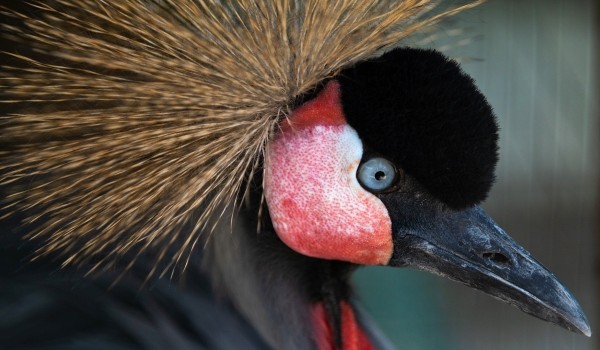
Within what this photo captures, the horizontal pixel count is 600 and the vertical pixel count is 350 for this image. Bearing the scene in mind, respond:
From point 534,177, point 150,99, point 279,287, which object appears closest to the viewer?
point 150,99

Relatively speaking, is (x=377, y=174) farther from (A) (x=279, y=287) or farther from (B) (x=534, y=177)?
(B) (x=534, y=177)

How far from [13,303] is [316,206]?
44 centimetres

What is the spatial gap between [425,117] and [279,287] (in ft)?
1.23

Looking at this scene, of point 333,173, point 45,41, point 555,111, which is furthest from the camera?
point 555,111

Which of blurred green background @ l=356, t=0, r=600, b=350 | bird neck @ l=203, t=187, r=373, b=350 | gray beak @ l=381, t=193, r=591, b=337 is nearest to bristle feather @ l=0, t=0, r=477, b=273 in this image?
bird neck @ l=203, t=187, r=373, b=350

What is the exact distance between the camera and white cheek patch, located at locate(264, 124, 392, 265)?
1116 millimetres

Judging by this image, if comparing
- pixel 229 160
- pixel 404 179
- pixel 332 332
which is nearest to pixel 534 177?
pixel 332 332

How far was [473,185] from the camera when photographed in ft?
3.64

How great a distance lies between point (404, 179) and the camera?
3.68 feet

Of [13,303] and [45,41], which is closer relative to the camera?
[45,41]

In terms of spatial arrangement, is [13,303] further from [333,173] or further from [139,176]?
[333,173]

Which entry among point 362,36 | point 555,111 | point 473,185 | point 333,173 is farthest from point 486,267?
point 555,111

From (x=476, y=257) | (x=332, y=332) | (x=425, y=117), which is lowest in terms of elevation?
(x=332, y=332)

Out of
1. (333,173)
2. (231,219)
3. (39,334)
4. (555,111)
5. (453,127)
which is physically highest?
(555,111)
